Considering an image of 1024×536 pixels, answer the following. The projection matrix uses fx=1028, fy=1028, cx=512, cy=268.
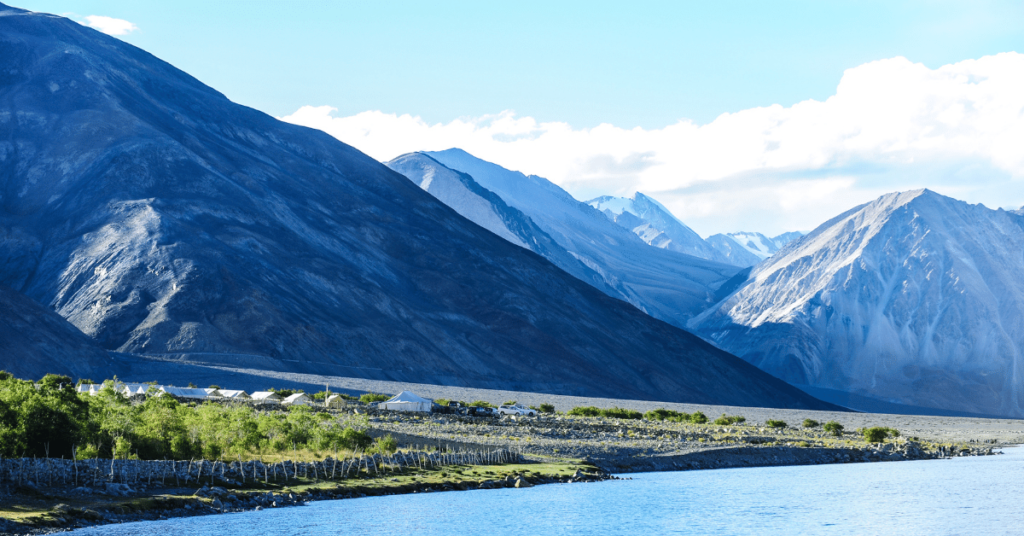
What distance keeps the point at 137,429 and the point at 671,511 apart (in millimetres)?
25603

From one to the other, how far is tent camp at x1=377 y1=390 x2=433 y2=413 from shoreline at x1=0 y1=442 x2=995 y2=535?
26.0m

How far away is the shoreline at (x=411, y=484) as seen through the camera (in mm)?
37062

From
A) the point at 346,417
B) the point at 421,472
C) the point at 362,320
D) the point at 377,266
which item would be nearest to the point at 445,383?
the point at 362,320

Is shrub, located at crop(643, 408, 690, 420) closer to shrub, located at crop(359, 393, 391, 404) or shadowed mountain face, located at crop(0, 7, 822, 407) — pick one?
shrub, located at crop(359, 393, 391, 404)

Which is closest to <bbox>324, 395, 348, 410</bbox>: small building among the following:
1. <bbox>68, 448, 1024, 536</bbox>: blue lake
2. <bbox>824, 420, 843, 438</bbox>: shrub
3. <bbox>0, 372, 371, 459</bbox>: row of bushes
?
<bbox>0, 372, 371, 459</bbox>: row of bushes

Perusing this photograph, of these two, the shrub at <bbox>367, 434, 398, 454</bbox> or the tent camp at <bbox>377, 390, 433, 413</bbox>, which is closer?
the shrub at <bbox>367, 434, 398, 454</bbox>

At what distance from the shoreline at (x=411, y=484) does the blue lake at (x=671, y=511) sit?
3.41 ft

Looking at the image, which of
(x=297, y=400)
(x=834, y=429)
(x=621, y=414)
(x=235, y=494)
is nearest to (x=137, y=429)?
(x=235, y=494)

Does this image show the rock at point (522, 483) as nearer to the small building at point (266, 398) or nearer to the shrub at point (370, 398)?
the small building at point (266, 398)

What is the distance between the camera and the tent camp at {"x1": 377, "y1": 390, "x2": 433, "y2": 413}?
8962cm

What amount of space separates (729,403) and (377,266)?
229 ft

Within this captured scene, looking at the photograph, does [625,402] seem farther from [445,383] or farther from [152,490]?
[152,490]

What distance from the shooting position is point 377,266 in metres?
192

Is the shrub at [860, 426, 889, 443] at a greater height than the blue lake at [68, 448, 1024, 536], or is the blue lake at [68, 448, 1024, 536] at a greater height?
the shrub at [860, 426, 889, 443]
